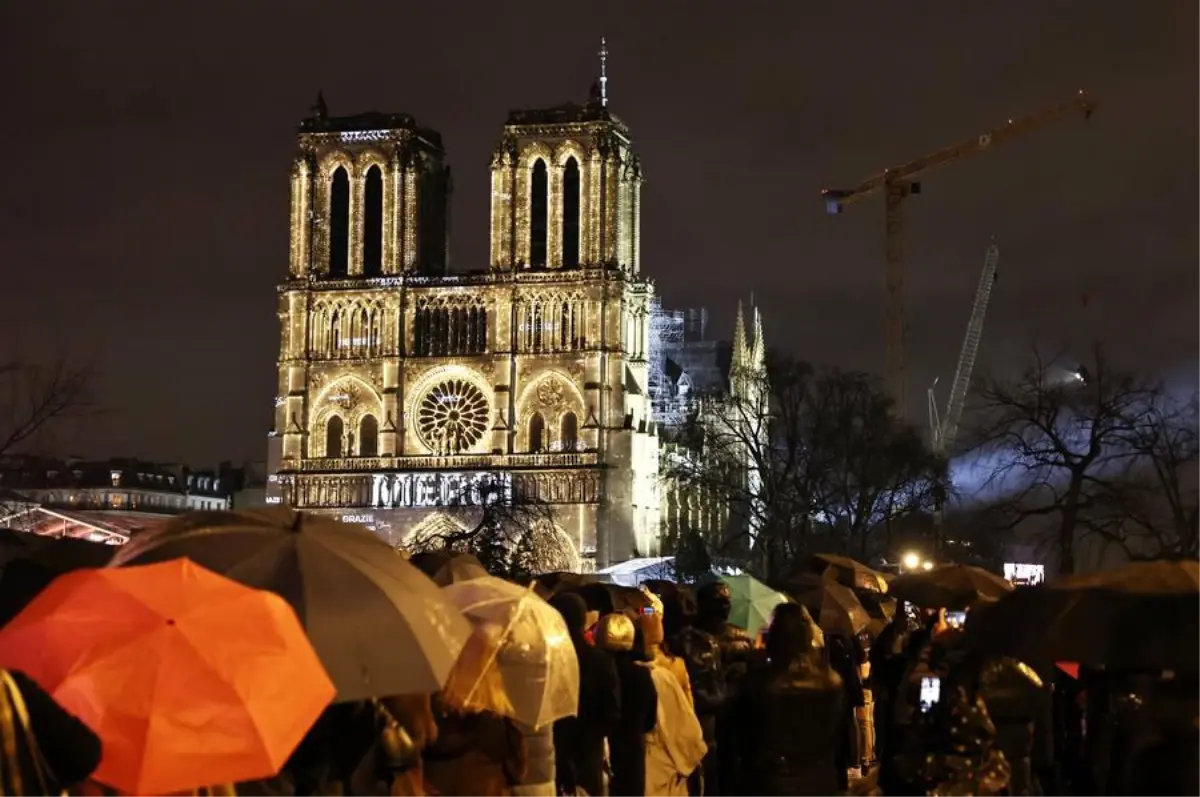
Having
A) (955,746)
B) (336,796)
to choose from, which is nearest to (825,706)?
(955,746)

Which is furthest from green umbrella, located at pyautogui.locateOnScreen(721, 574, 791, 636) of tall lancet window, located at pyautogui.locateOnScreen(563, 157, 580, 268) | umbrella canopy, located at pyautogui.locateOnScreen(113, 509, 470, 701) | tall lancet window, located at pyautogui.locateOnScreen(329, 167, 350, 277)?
tall lancet window, located at pyautogui.locateOnScreen(329, 167, 350, 277)

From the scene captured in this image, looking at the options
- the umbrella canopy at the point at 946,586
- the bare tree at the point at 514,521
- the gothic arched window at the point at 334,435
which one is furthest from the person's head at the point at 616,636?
the gothic arched window at the point at 334,435

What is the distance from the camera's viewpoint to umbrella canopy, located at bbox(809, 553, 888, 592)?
24447mm

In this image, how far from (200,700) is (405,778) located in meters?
2.68

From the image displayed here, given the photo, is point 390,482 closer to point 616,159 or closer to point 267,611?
Answer: point 616,159

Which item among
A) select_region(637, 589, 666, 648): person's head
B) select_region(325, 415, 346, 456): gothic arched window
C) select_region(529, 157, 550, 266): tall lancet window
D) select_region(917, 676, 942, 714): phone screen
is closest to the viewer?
select_region(637, 589, 666, 648): person's head

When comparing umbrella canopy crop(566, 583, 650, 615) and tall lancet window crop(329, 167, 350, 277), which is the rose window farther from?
Answer: umbrella canopy crop(566, 583, 650, 615)

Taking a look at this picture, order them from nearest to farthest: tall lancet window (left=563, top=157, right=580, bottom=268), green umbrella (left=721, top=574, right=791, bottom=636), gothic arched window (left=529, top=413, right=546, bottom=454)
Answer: green umbrella (left=721, top=574, right=791, bottom=636)
gothic arched window (left=529, top=413, right=546, bottom=454)
tall lancet window (left=563, top=157, right=580, bottom=268)

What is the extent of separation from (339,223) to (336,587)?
7485cm

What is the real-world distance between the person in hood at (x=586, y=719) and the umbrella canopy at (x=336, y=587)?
3.07 m

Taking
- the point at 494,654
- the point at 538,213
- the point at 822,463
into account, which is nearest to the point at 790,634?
the point at 494,654

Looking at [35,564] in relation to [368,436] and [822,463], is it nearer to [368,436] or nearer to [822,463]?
[822,463]

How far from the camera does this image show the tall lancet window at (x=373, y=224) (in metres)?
81.8

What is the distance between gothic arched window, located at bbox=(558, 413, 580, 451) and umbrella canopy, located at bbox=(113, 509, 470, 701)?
69.2 m
